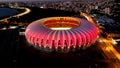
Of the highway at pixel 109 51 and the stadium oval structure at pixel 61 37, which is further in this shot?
the stadium oval structure at pixel 61 37

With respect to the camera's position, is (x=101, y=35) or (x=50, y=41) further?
(x=101, y=35)

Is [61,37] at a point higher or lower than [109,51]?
higher

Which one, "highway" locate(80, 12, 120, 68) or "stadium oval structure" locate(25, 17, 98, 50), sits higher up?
"stadium oval structure" locate(25, 17, 98, 50)

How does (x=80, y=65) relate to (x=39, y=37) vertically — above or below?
below

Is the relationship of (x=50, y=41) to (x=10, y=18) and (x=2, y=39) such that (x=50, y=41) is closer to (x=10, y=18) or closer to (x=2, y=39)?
(x=2, y=39)

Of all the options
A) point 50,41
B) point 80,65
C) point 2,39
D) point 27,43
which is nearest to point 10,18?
point 2,39

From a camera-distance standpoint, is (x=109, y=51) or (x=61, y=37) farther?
(x=109, y=51)

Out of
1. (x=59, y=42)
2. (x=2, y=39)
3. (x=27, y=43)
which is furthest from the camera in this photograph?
(x=2, y=39)

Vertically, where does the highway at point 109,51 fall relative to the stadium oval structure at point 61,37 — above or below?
below

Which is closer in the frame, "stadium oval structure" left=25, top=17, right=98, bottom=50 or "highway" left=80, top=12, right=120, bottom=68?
"highway" left=80, top=12, right=120, bottom=68

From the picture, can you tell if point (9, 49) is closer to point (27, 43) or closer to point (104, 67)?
point (27, 43)

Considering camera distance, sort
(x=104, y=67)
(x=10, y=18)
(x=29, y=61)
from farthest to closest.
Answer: (x=10, y=18) < (x=29, y=61) < (x=104, y=67)
